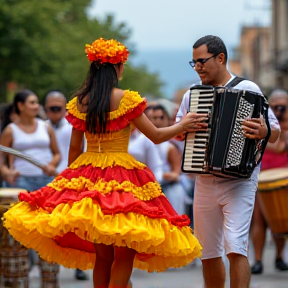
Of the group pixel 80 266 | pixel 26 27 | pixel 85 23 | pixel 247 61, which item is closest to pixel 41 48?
pixel 26 27

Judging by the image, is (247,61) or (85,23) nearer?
(85,23)

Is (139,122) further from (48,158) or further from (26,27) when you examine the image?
(26,27)

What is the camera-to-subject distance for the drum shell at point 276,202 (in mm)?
10625

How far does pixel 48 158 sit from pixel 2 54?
16.4 m

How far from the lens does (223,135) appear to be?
717 cm

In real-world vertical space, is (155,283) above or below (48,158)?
below

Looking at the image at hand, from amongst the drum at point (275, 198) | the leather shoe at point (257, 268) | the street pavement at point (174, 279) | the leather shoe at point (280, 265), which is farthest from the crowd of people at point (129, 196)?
the leather shoe at point (280, 265)

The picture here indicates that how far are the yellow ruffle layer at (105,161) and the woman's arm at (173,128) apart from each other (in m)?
0.25

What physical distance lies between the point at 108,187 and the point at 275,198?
A: 403 cm

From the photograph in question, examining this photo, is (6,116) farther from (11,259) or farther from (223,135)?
(223,135)

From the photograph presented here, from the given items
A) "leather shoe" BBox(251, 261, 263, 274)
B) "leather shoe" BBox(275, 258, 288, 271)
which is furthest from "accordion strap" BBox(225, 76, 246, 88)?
"leather shoe" BBox(275, 258, 288, 271)

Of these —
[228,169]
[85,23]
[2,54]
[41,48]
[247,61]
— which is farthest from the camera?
[247,61]

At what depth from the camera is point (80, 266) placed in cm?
777

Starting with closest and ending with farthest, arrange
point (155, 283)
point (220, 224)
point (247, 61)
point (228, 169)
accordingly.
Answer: point (228, 169) → point (220, 224) → point (155, 283) → point (247, 61)
